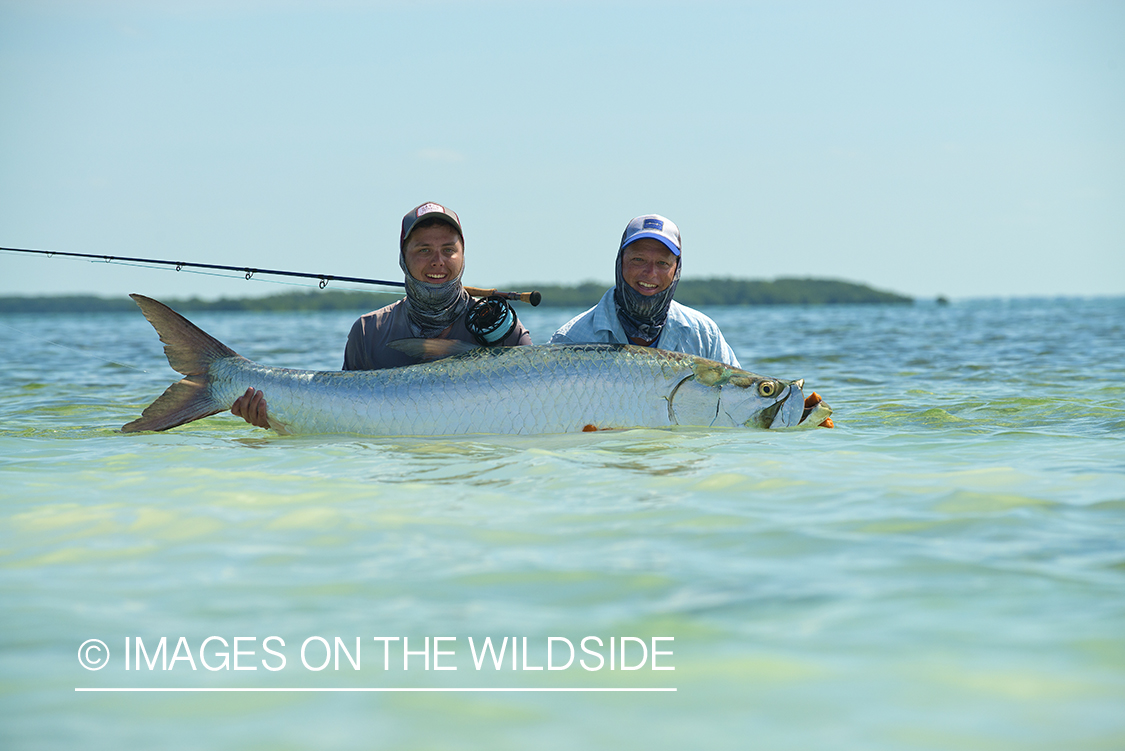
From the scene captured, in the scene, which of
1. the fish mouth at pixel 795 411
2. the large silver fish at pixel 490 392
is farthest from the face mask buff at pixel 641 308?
the fish mouth at pixel 795 411

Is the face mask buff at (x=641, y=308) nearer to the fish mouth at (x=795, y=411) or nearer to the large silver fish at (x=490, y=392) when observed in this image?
the large silver fish at (x=490, y=392)

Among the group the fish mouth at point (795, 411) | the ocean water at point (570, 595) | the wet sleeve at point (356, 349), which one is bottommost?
the ocean water at point (570, 595)

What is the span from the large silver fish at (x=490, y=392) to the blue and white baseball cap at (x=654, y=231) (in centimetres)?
87

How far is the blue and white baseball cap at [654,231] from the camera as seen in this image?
6.68 meters

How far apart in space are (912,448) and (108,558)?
453 cm

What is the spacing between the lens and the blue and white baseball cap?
21.9ft

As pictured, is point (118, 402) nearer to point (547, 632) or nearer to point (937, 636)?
point (547, 632)

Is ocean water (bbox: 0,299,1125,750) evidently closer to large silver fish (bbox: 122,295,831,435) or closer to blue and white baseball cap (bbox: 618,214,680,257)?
large silver fish (bbox: 122,295,831,435)

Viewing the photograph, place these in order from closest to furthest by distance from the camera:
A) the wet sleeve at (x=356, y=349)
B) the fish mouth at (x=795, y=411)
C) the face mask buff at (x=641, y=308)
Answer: the fish mouth at (x=795, y=411) < the face mask buff at (x=641, y=308) < the wet sleeve at (x=356, y=349)

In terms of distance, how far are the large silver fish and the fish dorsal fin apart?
2 cm

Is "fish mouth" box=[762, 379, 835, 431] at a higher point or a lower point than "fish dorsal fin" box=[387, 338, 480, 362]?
lower

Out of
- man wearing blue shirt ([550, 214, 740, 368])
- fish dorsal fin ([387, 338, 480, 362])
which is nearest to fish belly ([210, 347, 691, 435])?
fish dorsal fin ([387, 338, 480, 362])

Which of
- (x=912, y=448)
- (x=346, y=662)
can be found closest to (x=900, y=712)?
(x=346, y=662)

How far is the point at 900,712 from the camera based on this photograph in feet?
7.69
